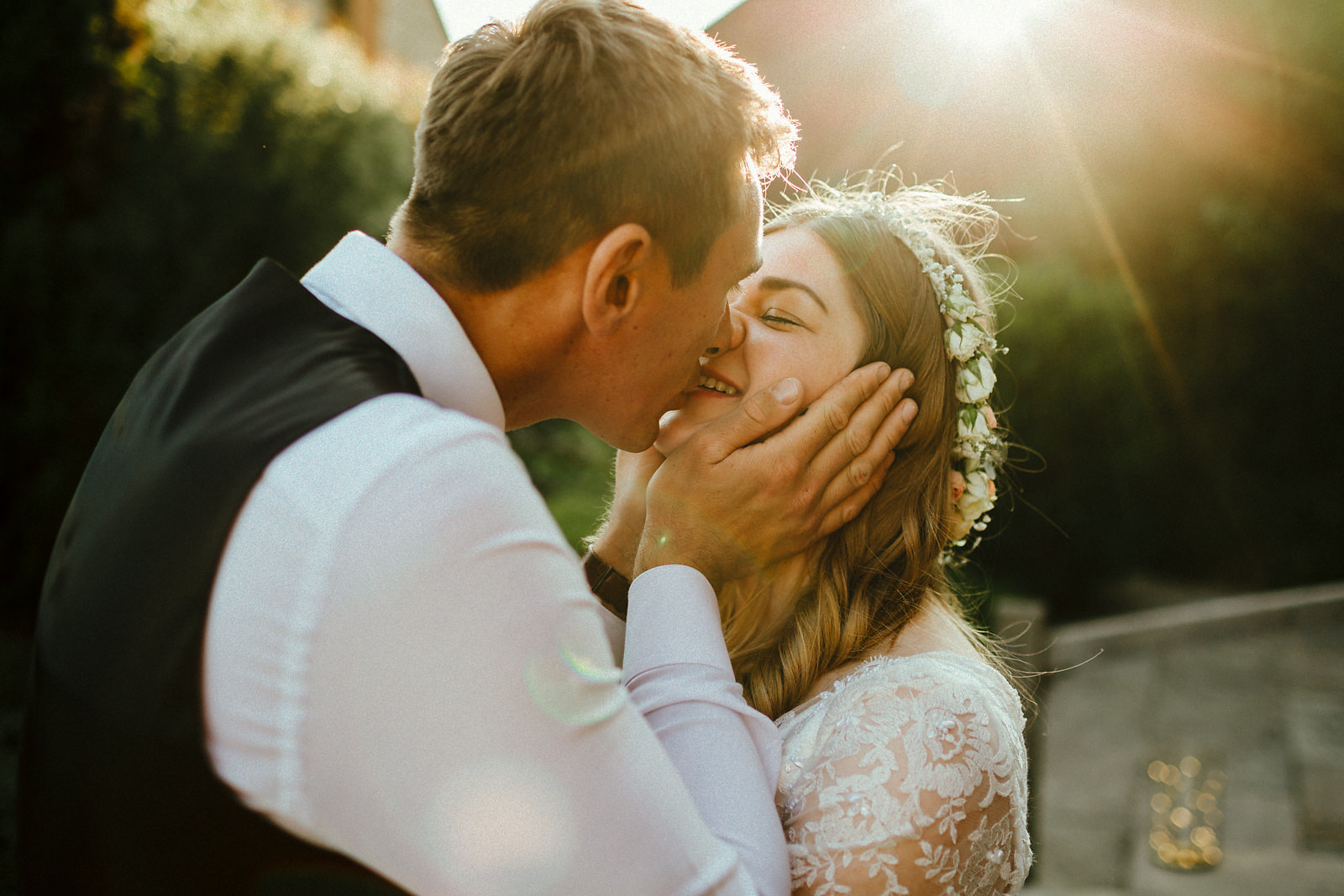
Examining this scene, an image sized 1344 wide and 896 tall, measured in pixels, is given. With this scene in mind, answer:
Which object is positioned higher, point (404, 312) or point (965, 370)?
point (404, 312)

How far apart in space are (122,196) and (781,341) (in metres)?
6.04

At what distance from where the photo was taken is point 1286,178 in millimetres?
9477

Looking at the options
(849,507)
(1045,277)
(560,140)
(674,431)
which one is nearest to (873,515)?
(849,507)

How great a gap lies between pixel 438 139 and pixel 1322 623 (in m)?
9.47

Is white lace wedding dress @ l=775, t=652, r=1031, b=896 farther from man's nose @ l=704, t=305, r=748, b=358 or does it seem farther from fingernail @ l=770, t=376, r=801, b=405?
man's nose @ l=704, t=305, r=748, b=358

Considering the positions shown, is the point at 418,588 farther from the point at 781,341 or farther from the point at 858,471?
A: the point at 781,341

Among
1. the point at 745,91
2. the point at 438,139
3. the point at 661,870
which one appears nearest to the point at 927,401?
the point at 745,91

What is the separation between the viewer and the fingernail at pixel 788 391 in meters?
2.44

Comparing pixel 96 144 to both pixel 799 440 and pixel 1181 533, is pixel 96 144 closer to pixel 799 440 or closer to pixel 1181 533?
pixel 799 440

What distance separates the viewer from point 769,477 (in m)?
2.33

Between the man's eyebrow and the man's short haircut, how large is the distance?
→ 0.79 meters

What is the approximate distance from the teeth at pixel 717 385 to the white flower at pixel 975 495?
81 centimetres

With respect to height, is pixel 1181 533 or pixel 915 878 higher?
pixel 915 878

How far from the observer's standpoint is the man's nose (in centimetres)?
246
